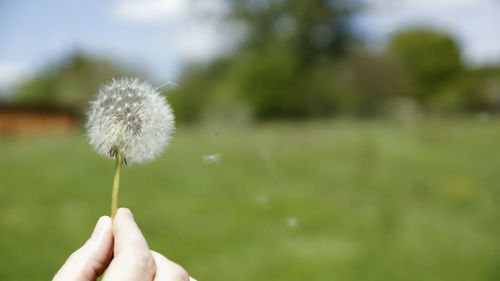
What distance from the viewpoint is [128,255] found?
123 centimetres

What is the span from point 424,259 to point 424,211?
2155mm

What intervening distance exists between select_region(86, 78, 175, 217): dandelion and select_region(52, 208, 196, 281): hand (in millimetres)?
269

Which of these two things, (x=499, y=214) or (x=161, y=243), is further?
(x=499, y=214)

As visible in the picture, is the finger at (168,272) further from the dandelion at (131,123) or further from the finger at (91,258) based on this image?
the dandelion at (131,123)

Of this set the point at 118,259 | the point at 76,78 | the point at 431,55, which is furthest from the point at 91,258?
the point at 431,55

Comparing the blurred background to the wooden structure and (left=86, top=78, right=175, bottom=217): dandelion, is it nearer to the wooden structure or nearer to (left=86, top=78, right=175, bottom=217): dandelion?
(left=86, top=78, right=175, bottom=217): dandelion

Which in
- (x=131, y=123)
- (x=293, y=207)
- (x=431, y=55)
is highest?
(x=431, y=55)

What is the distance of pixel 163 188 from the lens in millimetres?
11141

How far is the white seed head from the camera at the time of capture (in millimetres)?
1513

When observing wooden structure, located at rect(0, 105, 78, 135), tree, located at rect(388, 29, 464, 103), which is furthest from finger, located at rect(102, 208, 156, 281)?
tree, located at rect(388, 29, 464, 103)

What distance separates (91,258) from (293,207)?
8468 millimetres

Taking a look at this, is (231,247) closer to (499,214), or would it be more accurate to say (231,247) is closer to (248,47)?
(499,214)

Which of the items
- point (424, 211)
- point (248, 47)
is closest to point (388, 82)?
point (248, 47)

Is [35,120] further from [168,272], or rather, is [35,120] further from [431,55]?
[431,55]
